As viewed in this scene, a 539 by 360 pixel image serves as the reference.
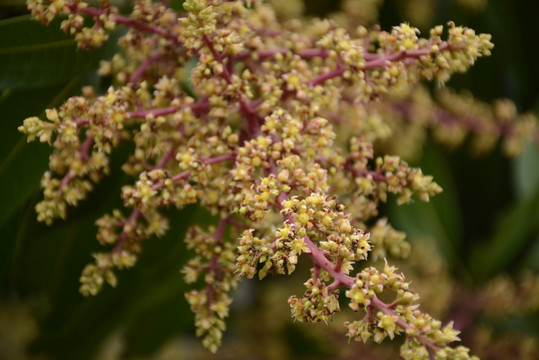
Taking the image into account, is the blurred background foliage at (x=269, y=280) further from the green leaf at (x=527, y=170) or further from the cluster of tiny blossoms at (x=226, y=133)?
the cluster of tiny blossoms at (x=226, y=133)

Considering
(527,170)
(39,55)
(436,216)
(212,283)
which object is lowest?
(436,216)

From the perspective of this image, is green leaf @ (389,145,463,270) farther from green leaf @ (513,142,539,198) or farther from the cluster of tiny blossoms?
the cluster of tiny blossoms

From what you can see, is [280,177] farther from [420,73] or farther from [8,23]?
[8,23]

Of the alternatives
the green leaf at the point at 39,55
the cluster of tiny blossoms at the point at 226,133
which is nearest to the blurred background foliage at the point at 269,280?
the green leaf at the point at 39,55

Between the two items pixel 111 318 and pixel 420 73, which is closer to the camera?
pixel 420 73

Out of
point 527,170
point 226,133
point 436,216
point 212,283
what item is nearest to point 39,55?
point 226,133

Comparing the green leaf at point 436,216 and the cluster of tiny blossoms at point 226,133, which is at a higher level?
the cluster of tiny blossoms at point 226,133

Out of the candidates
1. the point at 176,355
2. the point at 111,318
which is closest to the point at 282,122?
the point at 111,318

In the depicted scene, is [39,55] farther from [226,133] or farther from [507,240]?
[507,240]
